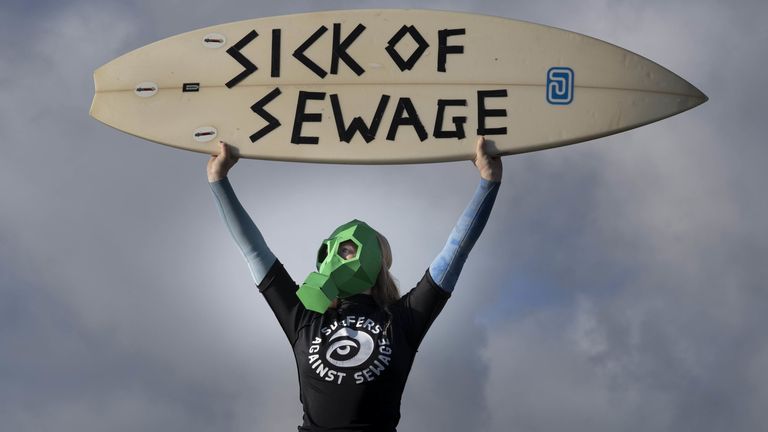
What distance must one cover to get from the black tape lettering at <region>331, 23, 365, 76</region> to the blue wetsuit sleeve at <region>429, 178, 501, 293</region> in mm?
1209

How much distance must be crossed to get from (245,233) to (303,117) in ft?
2.78

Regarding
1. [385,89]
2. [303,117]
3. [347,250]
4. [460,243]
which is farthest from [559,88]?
[347,250]

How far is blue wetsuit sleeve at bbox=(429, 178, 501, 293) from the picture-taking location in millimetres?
5449

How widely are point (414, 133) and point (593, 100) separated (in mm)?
1036

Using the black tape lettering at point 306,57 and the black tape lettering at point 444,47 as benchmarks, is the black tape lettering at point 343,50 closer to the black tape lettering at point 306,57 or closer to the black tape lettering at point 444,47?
the black tape lettering at point 306,57

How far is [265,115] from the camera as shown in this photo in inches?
244

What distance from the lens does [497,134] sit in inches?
235

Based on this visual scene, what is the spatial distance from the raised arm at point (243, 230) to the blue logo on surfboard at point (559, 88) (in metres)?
1.82

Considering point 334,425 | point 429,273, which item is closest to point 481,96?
point 429,273

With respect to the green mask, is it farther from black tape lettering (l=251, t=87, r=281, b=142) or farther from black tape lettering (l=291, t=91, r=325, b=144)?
black tape lettering (l=251, t=87, r=281, b=142)

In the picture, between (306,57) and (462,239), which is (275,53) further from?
(462,239)

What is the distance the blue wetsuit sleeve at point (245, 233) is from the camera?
5.69 meters

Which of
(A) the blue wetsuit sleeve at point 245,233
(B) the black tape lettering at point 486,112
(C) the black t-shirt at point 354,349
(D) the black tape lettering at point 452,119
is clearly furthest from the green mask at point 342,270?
(B) the black tape lettering at point 486,112

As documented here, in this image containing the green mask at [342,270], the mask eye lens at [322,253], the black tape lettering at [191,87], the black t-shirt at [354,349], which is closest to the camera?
the black t-shirt at [354,349]
